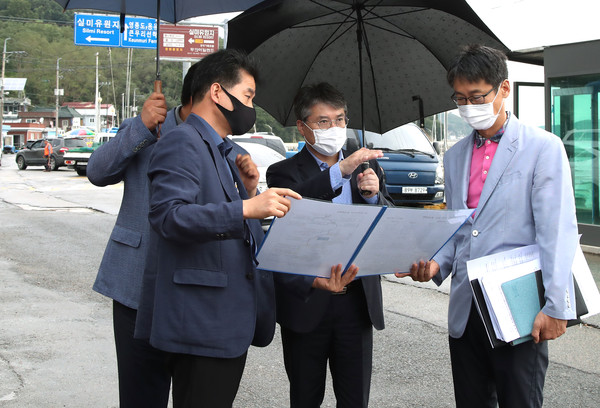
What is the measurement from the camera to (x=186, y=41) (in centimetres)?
2517

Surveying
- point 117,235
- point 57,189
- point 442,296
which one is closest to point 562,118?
point 442,296

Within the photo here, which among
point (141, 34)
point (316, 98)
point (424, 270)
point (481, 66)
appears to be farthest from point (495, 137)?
point (141, 34)

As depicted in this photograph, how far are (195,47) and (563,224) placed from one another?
81.9 ft

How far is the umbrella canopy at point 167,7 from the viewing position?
10.7ft

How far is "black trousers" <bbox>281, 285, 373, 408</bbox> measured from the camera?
119 inches

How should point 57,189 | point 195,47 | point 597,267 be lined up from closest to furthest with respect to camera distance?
1. point 597,267
2. point 57,189
3. point 195,47

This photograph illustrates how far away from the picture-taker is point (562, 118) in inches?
417

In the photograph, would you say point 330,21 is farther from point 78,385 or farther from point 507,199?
point 78,385

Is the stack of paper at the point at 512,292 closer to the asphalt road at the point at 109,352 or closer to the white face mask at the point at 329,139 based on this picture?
the white face mask at the point at 329,139

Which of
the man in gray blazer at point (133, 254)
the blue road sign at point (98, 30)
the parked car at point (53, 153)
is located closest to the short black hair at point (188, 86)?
the man in gray blazer at point (133, 254)

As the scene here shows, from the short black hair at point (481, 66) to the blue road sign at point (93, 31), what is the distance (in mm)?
30261

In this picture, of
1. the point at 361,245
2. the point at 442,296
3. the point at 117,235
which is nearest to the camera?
the point at 361,245

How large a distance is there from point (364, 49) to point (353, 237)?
154 cm

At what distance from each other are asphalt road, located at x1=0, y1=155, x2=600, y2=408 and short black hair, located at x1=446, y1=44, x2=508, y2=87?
96.4 inches
